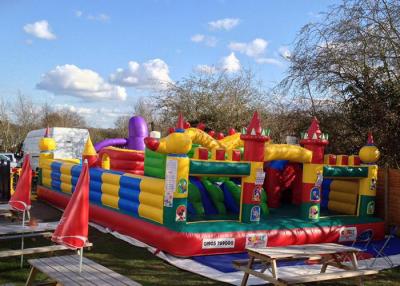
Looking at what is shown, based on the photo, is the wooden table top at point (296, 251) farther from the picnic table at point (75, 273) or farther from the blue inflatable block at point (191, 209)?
the blue inflatable block at point (191, 209)

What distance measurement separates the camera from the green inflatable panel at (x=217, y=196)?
28.9ft

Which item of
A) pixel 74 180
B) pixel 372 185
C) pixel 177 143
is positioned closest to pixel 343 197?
pixel 372 185

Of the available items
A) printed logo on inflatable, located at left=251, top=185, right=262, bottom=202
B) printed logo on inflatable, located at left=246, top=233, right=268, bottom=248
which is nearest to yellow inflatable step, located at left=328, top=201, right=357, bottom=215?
printed logo on inflatable, located at left=246, top=233, right=268, bottom=248

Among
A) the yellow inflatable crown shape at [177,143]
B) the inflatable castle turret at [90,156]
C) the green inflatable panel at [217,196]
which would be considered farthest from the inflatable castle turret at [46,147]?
the yellow inflatable crown shape at [177,143]

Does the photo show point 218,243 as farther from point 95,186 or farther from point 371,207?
point 371,207

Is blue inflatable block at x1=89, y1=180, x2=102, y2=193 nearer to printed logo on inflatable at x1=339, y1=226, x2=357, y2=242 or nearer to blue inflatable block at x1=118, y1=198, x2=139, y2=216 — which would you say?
blue inflatable block at x1=118, y1=198, x2=139, y2=216

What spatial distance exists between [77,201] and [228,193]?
15.5 ft

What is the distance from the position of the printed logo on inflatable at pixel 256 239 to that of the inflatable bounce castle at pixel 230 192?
0.02 metres

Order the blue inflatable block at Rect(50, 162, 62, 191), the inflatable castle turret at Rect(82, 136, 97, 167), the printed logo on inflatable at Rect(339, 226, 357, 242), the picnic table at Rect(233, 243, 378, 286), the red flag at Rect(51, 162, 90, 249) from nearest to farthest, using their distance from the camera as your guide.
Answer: the red flag at Rect(51, 162, 90, 249), the picnic table at Rect(233, 243, 378, 286), the printed logo on inflatable at Rect(339, 226, 357, 242), the inflatable castle turret at Rect(82, 136, 97, 167), the blue inflatable block at Rect(50, 162, 62, 191)

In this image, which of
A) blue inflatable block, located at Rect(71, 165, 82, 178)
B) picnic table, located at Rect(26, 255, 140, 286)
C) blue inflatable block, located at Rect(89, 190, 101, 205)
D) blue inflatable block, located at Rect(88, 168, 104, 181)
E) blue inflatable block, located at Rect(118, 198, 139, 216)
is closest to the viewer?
picnic table, located at Rect(26, 255, 140, 286)

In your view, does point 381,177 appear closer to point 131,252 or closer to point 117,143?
point 131,252

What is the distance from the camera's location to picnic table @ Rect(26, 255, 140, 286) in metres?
4.07

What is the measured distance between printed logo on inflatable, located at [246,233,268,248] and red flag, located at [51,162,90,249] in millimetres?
3495

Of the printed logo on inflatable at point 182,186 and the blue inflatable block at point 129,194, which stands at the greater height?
the printed logo on inflatable at point 182,186
